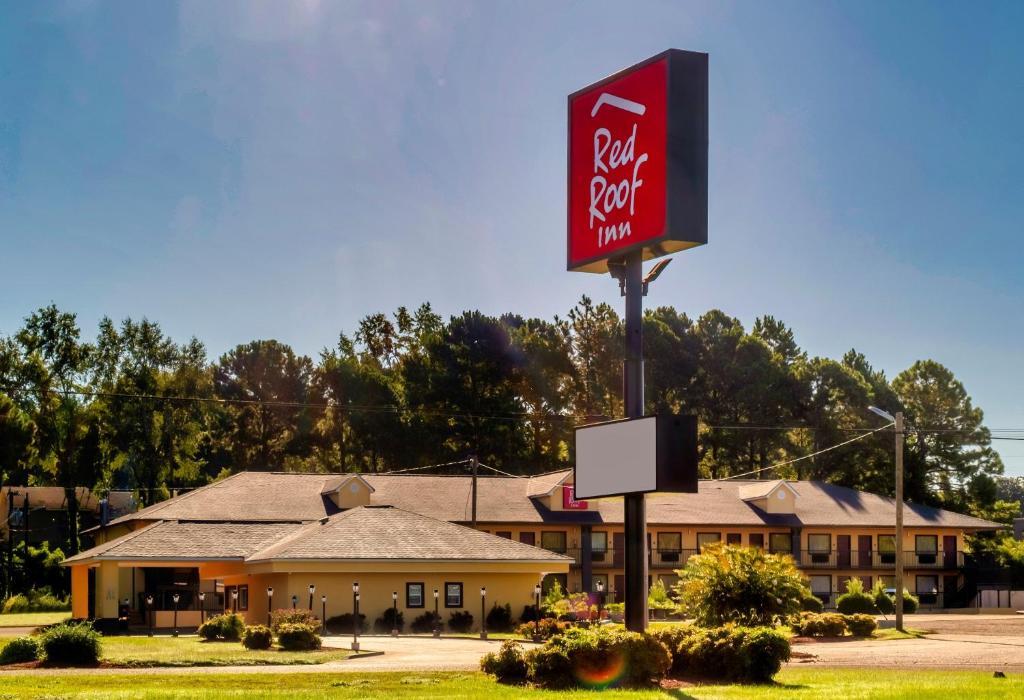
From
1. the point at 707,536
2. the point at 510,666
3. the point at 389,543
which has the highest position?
the point at 389,543

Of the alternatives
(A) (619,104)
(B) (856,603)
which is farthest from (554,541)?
(A) (619,104)

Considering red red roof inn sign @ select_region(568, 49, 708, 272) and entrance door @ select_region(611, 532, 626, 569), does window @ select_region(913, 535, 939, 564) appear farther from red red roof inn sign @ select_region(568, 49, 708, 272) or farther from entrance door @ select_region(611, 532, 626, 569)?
red red roof inn sign @ select_region(568, 49, 708, 272)

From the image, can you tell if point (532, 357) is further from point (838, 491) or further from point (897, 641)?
point (897, 641)

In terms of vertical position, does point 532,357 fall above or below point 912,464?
above

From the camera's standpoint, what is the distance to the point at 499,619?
4838cm

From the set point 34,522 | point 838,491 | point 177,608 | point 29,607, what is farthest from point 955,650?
point 34,522

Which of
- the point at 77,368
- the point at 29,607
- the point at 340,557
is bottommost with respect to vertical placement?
the point at 29,607

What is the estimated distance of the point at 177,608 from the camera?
51.8m

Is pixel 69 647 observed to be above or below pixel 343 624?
above

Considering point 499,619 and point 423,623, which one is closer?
point 423,623

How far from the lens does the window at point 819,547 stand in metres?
73.2

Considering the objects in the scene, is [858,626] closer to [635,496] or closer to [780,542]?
[635,496]

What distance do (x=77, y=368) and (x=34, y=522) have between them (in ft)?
79.2

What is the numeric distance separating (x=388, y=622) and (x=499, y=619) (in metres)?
4.38
